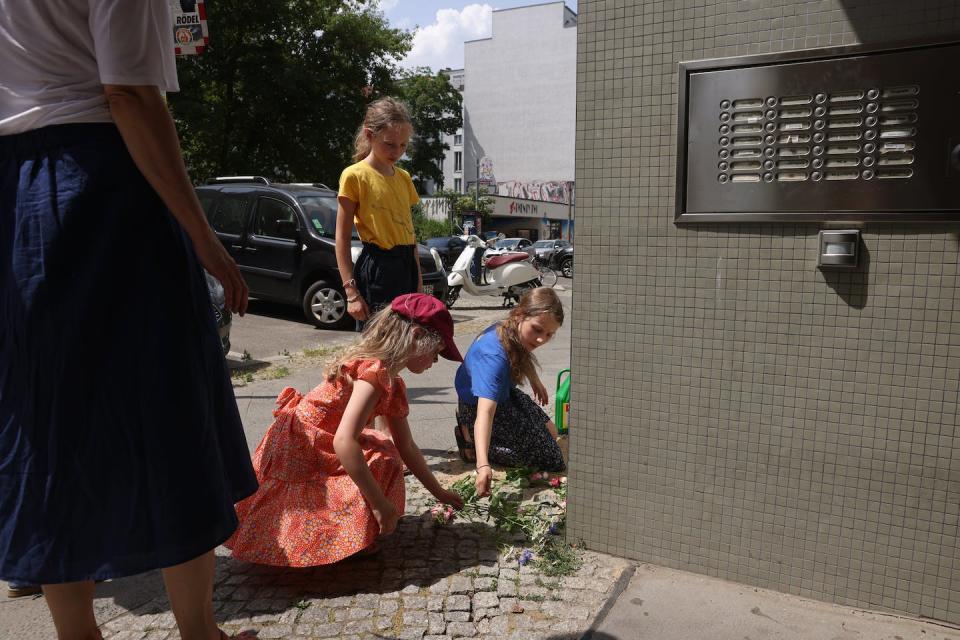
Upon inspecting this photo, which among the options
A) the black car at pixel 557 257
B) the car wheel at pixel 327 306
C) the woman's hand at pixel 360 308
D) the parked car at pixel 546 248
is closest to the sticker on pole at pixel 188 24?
the woman's hand at pixel 360 308

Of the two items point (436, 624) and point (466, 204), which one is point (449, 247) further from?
point (466, 204)

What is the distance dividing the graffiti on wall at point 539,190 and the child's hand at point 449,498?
62275mm

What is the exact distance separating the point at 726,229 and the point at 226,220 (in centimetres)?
953

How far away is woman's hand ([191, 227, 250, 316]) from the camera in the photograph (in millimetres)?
1648

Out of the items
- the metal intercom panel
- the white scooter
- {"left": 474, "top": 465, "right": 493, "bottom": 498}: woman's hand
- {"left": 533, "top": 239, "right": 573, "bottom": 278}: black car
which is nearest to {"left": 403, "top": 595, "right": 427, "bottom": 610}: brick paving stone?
{"left": 474, "top": 465, "right": 493, "bottom": 498}: woman's hand

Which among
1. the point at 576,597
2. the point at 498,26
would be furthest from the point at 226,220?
the point at 498,26

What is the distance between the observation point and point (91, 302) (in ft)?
5.01

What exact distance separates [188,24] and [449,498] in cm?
388

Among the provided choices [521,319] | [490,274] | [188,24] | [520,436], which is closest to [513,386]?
[520,436]

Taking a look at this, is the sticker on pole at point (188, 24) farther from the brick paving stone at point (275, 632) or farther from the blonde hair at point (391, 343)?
the brick paving stone at point (275, 632)

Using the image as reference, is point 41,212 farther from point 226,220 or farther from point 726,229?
point 226,220

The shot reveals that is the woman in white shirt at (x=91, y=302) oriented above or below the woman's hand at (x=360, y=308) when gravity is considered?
above

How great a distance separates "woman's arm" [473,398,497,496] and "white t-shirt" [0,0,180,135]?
1.80 m

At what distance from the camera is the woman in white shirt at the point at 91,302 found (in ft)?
5.01
